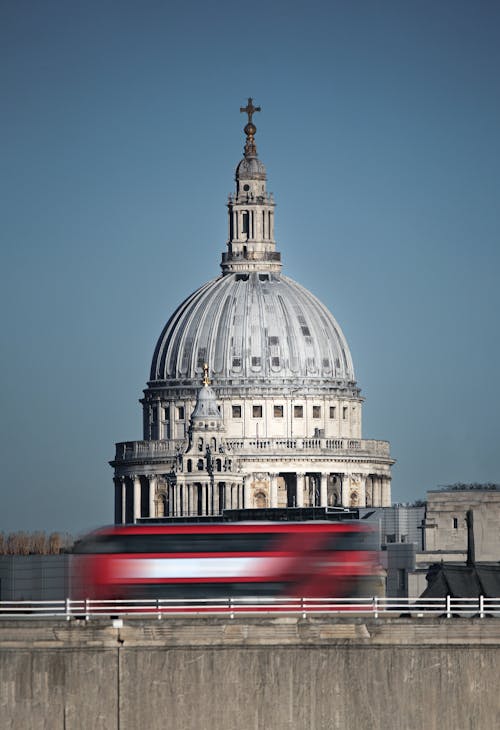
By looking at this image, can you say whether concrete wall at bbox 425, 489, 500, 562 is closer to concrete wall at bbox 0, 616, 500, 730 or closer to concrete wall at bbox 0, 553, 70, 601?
concrete wall at bbox 0, 553, 70, 601

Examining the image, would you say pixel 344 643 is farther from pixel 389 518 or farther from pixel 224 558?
pixel 389 518

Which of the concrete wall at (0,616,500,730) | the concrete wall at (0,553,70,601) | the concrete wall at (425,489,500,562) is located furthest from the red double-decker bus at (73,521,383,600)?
the concrete wall at (425,489,500,562)

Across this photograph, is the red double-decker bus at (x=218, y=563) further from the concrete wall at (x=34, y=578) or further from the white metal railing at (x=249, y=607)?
the concrete wall at (x=34, y=578)

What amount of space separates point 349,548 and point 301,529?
1497 mm

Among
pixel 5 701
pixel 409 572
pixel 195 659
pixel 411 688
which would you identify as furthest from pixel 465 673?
pixel 409 572

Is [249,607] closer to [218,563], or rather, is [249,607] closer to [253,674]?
[253,674]

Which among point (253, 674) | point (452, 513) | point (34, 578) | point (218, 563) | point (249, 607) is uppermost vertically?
point (452, 513)

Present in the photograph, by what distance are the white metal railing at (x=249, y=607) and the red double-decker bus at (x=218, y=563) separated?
0.81 metres

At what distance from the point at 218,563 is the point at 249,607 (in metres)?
6.42

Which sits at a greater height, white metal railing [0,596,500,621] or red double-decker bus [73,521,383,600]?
red double-decker bus [73,521,383,600]

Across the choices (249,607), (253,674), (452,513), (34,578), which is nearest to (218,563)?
(249,607)

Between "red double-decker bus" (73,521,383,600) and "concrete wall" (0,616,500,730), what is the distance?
30.9 feet

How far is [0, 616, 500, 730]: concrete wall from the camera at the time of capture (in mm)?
75000

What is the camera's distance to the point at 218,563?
8575 cm
